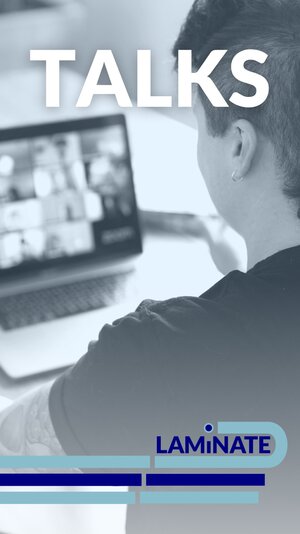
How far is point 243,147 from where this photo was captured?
78cm

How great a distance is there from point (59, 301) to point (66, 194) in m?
0.19

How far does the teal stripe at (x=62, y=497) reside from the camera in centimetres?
90

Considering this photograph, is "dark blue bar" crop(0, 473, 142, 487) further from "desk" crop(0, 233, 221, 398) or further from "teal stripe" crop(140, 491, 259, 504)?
"desk" crop(0, 233, 221, 398)

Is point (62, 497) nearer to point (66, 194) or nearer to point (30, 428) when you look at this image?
point (30, 428)

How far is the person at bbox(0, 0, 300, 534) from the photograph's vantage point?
70 cm

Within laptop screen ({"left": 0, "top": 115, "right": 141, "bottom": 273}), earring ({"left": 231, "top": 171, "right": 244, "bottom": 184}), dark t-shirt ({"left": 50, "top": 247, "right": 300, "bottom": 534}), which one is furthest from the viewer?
laptop screen ({"left": 0, "top": 115, "right": 141, "bottom": 273})

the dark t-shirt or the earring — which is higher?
the earring

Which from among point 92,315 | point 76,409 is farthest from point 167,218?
point 76,409

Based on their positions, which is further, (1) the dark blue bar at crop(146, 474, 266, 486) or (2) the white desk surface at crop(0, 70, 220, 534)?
(2) the white desk surface at crop(0, 70, 220, 534)

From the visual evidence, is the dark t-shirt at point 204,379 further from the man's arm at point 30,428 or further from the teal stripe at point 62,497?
the teal stripe at point 62,497

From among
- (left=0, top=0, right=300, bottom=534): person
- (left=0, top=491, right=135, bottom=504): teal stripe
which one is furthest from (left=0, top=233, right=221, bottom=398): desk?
(left=0, top=0, right=300, bottom=534): person

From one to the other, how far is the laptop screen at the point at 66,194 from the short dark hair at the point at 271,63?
1.85ft

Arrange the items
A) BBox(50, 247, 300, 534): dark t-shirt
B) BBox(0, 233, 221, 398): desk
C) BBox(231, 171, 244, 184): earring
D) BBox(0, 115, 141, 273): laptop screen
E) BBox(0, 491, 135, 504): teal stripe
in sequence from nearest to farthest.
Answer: BBox(50, 247, 300, 534): dark t-shirt → BBox(231, 171, 244, 184): earring → BBox(0, 491, 135, 504): teal stripe → BBox(0, 233, 221, 398): desk → BBox(0, 115, 141, 273): laptop screen

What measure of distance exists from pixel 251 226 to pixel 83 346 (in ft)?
1.37
